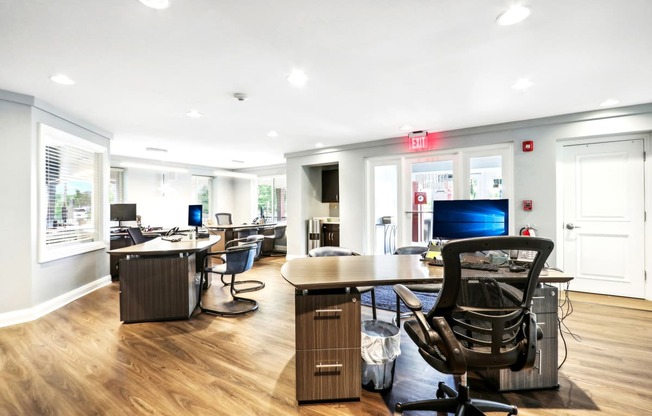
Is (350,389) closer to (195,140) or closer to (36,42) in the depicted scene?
(36,42)

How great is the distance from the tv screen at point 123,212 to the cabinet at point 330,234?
3.98 meters

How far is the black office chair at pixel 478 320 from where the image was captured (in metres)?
1.36

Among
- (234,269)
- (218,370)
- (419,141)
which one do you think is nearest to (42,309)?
(234,269)

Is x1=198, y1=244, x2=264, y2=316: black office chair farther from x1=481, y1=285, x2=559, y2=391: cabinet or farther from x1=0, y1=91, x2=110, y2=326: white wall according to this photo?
x1=481, y1=285, x2=559, y2=391: cabinet

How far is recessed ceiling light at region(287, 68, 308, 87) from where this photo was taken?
2709mm

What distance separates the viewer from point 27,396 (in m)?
1.93

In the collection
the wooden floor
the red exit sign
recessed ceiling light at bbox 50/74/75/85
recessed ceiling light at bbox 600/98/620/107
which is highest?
recessed ceiling light at bbox 600/98/620/107

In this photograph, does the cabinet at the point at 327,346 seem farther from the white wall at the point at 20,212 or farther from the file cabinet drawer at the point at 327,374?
the white wall at the point at 20,212

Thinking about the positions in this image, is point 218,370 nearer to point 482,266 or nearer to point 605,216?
point 482,266

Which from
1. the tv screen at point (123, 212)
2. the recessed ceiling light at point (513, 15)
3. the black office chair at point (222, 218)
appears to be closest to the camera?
the recessed ceiling light at point (513, 15)

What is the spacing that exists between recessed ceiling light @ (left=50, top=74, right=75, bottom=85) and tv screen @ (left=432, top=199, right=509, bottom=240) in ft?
12.4

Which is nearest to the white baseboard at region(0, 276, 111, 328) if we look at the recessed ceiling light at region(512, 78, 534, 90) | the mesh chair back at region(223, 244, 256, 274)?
the mesh chair back at region(223, 244, 256, 274)

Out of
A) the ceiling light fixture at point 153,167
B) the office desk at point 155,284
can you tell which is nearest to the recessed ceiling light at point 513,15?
the office desk at point 155,284

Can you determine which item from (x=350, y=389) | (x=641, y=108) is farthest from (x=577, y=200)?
(x=350, y=389)
